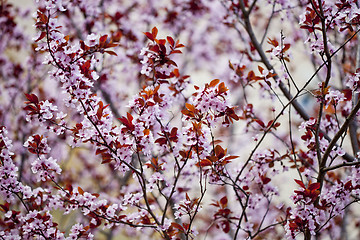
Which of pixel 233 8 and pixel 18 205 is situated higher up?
pixel 233 8

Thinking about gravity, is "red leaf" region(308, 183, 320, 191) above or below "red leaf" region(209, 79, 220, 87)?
below

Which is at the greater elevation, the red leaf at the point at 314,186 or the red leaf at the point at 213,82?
the red leaf at the point at 213,82

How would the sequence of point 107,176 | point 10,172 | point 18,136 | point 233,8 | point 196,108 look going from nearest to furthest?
point 196,108 < point 10,172 < point 233,8 < point 18,136 < point 107,176

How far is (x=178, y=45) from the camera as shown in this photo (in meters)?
1.66

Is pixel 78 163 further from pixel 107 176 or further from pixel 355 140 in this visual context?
pixel 355 140

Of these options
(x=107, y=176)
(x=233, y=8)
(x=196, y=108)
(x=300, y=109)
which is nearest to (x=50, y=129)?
(x=196, y=108)

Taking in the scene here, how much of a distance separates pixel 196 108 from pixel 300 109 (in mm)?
992

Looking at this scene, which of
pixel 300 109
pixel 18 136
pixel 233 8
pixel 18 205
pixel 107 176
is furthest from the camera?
pixel 107 176

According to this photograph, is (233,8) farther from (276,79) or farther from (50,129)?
(50,129)

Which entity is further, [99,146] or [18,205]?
[18,205]

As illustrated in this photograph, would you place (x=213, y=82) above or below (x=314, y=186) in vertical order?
above

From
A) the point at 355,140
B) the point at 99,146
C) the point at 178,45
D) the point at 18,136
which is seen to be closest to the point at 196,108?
the point at 178,45

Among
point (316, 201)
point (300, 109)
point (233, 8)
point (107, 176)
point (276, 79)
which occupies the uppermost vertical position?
point (107, 176)

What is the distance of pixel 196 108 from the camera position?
1.56 m
